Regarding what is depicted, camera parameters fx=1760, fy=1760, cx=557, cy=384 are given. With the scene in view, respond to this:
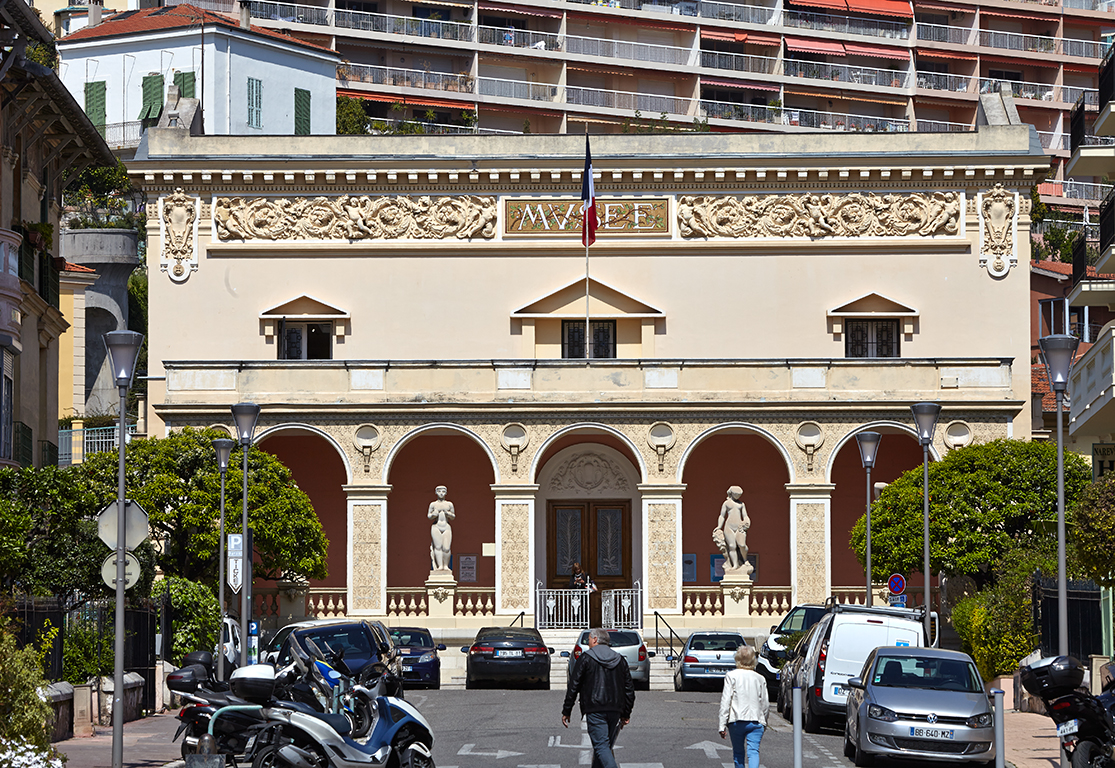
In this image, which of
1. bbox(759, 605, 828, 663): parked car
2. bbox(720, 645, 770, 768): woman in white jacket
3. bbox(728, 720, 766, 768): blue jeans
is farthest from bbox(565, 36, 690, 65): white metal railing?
bbox(728, 720, 766, 768): blue jeans

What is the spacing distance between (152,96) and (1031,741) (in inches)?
2355

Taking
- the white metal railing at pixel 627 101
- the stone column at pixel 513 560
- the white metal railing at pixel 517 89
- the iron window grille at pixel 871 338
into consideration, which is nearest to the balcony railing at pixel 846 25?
the white metal railing at pixel 627 101

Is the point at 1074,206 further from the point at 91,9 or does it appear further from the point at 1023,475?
the point at 1023,475

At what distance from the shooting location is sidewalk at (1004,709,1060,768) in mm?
20891

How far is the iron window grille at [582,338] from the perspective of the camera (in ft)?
156

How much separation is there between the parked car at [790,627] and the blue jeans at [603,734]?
50.8 ft

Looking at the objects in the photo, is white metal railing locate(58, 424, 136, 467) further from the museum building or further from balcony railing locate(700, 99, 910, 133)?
balcony railing locate(700, 99, 910, 133)

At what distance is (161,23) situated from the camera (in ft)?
248

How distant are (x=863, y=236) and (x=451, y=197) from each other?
441 inches

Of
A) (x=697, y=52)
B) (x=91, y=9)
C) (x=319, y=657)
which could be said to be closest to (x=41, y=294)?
(x=319, y=657)

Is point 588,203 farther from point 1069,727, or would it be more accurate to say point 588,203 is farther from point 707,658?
point 1069,727

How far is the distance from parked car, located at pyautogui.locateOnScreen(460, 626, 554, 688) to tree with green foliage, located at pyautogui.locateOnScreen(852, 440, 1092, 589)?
8081 mm

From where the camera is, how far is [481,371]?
44.2 meters

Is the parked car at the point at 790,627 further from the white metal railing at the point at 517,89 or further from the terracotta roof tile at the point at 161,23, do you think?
the white metal railing at the point at 517,89
